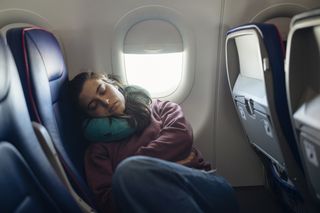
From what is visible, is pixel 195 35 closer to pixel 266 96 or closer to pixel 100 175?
pixel 266 96

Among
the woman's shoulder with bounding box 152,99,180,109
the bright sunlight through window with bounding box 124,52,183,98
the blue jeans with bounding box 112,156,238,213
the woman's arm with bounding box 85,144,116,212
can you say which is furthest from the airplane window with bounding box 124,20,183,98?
the blue jeans with bounding box 112,156,238,213

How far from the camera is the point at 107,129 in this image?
4.98 feet

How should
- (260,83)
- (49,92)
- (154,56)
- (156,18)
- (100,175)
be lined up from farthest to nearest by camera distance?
(154,56), (156,18), (260,83), (100,175), (49,92)

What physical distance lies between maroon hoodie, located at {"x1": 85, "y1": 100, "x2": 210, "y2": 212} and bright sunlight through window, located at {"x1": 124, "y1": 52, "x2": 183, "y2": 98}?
1.69 feet

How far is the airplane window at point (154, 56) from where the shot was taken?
78.9 inches

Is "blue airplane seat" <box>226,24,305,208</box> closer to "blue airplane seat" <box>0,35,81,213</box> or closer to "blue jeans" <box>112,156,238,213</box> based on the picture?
"blue jeans" <box>112,156,238,213</box>

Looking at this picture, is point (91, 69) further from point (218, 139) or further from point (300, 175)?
point (300, 175)

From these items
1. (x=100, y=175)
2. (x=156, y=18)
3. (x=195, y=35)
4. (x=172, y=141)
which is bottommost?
(x=100, y=175)

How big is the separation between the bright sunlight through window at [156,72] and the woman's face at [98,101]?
498 millimetres

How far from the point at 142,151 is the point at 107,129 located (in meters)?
0.18

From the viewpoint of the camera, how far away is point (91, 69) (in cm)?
202

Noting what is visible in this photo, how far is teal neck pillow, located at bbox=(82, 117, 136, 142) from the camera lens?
1.52 m

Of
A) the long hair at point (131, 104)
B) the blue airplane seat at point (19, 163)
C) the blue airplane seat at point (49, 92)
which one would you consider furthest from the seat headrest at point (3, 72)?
the long hair at point (131, 104)

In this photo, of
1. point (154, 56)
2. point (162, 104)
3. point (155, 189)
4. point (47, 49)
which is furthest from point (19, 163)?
point (154, 56)
